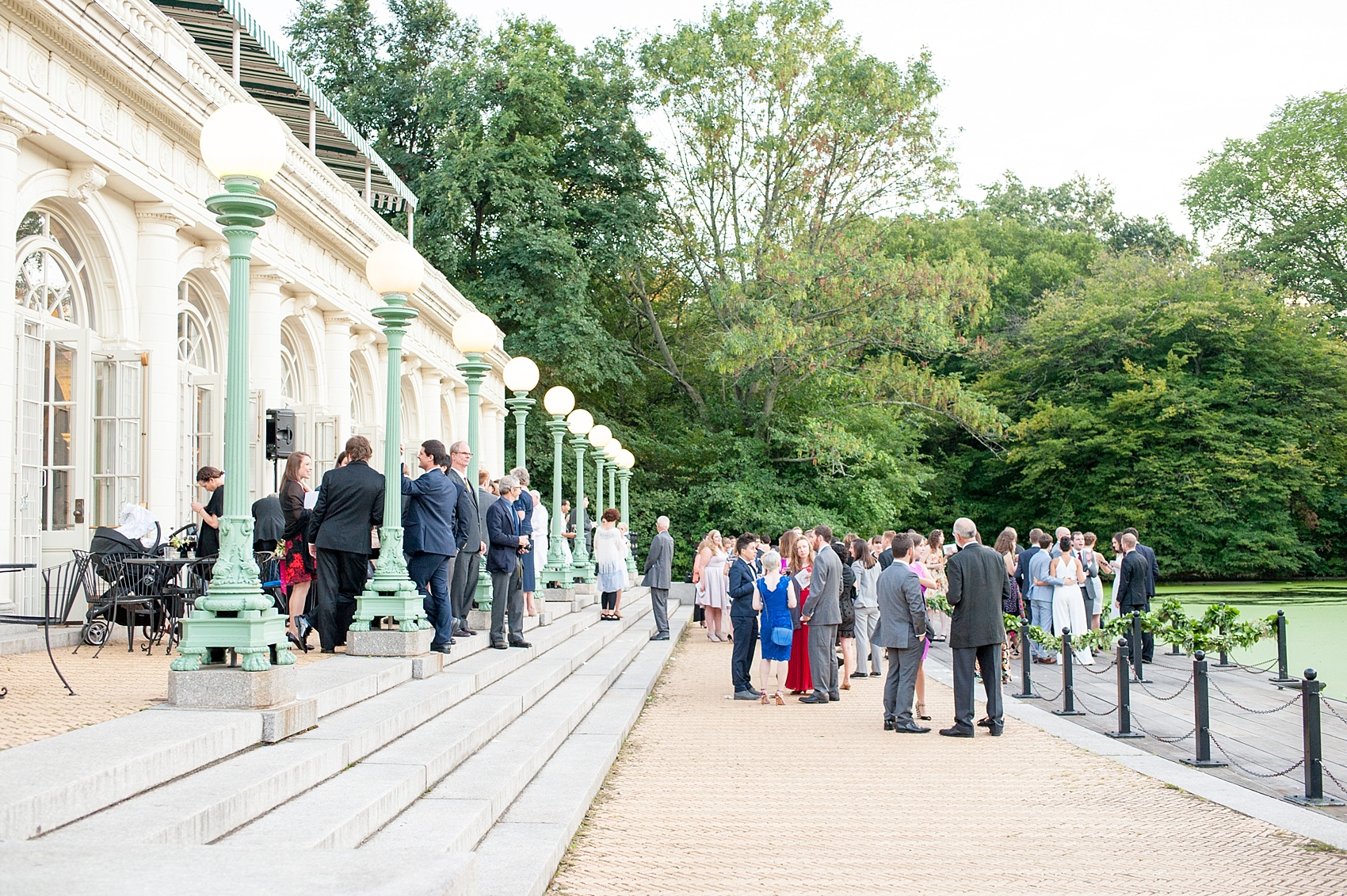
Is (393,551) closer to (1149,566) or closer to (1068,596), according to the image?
(1068,596)

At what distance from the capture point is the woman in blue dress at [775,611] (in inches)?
529

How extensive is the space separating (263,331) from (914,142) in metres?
26.8

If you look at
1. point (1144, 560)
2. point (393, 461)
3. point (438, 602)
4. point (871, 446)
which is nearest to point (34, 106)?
point (393, 461)

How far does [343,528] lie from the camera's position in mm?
10148

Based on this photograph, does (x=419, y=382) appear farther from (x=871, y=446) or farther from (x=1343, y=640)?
(x=1343, y=640)

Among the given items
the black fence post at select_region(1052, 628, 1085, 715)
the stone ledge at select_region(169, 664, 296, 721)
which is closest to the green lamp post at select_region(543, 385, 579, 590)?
the black fence post at select_region(1052, 628, 1085, 715)

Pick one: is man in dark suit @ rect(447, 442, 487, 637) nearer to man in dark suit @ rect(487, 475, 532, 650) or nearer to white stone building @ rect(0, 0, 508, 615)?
man in dark suit @ rect(487, 475, 532, 650)

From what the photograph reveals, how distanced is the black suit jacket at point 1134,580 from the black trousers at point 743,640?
7.06 metres

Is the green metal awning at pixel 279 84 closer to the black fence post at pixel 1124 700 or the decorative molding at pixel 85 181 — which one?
the decorative molding at pixel 85 181

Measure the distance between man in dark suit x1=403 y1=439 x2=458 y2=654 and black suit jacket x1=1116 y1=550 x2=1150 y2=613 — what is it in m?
11.7

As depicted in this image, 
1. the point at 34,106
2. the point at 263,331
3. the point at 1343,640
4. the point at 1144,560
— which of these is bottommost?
the point at 1343,640

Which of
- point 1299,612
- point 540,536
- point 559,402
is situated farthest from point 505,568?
point 1299,612

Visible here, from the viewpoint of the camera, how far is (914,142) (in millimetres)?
39594

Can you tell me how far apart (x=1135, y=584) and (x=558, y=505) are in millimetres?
9030
